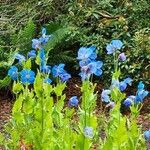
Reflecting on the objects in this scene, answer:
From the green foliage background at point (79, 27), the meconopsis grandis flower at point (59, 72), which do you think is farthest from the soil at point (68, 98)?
the meconopsis grandis flower at point (59, 72)

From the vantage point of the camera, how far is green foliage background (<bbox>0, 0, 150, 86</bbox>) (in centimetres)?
720

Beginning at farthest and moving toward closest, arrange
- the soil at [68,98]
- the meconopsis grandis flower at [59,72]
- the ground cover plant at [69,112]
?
the soil at [68,98] < the meconopsis grandis flower at [59,72] < the ground cover plant at [69,112]

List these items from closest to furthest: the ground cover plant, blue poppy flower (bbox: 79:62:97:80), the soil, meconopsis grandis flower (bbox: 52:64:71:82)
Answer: blue poppy flower (bbox: 79:62:97:80) → the ground cover plant → meconopsis grandis flower (bbox: 52:64:71:82) → the soil

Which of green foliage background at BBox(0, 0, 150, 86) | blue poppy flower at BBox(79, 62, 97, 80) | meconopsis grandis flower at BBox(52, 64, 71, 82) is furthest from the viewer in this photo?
green foliage background at BBox(0, 0, 150, 86)

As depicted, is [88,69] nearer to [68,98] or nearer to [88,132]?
[88,132]

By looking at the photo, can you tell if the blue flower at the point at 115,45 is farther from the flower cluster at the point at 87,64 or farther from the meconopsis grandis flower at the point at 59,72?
the meconopsis grandis flower at the point at 59,72

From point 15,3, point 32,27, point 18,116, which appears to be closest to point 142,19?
point 32,27

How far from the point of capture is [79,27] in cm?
784

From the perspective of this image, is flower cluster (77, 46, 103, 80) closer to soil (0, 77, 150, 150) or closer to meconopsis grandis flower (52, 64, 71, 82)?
meconopsis grandis flower (52, 64, 71, 82)

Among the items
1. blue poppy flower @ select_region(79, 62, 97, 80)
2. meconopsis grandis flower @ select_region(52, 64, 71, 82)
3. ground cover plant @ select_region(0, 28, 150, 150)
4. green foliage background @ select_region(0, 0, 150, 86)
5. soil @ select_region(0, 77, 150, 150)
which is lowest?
soil @ select_region(0, 77, 150, 150)

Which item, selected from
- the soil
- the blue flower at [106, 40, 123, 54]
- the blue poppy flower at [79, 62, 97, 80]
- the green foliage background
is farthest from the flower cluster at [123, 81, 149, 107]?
the green foliage background

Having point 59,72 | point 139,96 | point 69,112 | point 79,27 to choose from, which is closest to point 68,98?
point 79,27

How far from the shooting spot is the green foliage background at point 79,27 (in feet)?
23.6

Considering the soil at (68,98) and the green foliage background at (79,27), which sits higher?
the green foliage background at (79,27)
